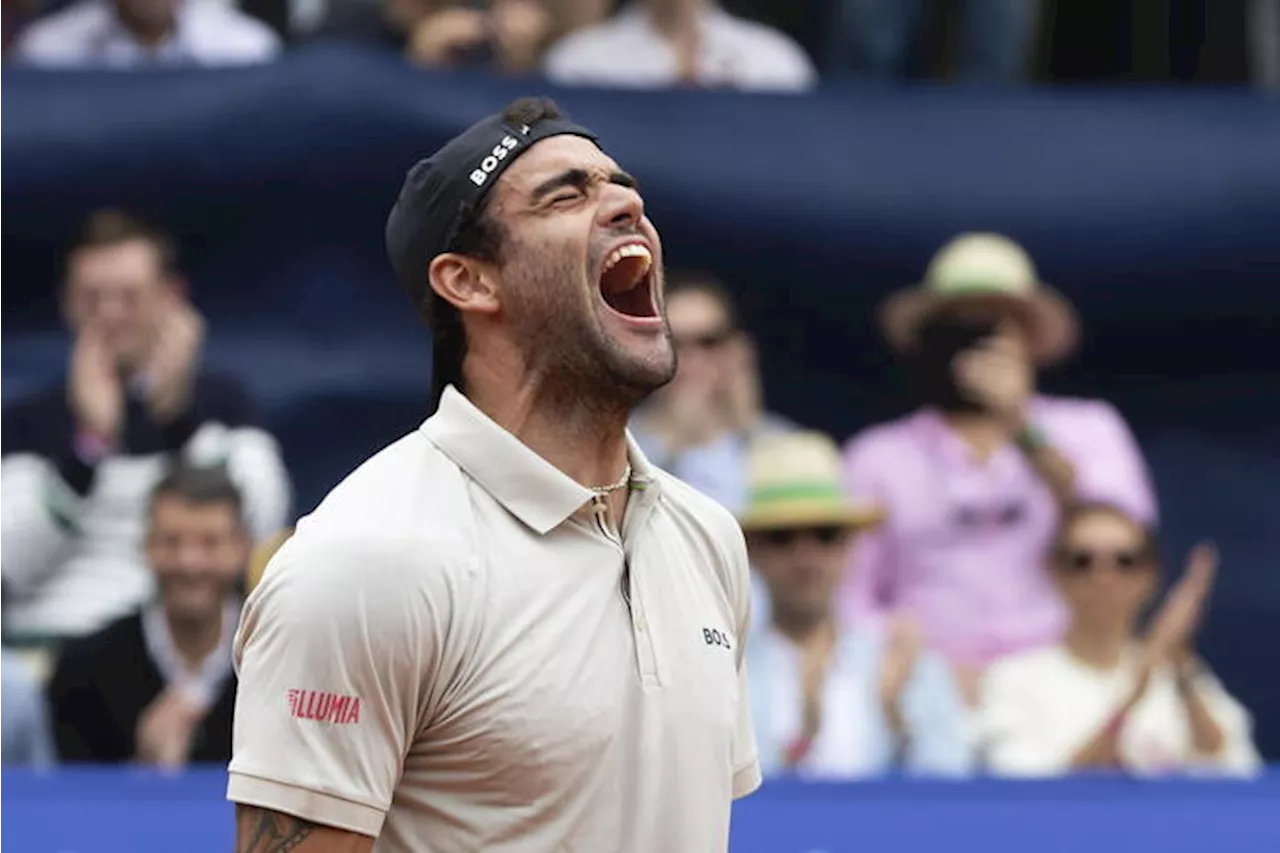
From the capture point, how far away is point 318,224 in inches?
253

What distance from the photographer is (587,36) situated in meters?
7.03

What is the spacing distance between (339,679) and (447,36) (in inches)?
181

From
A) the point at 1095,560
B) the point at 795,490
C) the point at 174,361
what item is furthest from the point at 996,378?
the point at 174,361

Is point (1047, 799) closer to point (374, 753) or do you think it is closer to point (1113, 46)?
point (374, 753)

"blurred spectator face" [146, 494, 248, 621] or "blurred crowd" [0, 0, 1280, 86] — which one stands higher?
"blurred crowd" [0, 0, 1280, 86]

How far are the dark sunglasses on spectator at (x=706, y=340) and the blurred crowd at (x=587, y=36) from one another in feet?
2.24

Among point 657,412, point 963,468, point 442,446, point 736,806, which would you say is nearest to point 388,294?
point 657,412

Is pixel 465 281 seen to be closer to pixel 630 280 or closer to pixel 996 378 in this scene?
pixel 630 280

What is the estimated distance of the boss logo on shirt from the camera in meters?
2.70

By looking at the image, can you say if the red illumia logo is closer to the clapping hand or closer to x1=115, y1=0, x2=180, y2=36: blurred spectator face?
the clapping hand

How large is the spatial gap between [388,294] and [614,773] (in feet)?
13.2

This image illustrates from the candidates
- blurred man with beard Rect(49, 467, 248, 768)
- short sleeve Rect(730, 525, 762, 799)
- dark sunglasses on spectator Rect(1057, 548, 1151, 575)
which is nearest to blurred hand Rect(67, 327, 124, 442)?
blurred man with beard Rect(49, 467, 248, 768)

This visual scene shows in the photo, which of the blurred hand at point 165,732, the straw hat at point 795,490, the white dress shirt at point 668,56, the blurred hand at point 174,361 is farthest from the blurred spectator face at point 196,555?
the white dress shirt at point 668,56

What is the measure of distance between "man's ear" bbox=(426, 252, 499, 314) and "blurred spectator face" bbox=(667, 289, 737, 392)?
3469mm
